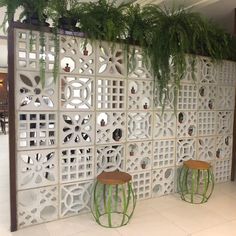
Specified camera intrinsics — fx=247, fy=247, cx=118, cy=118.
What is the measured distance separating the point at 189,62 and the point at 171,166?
4.38 ft

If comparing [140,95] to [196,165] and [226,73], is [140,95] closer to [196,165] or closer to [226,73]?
[196,165]

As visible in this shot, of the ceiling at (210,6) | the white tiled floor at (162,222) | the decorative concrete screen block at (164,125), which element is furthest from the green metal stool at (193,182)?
the ceiling at (210,6)

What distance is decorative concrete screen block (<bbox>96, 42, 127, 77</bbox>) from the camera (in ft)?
8.48

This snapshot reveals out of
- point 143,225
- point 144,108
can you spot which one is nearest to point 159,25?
point 144,108

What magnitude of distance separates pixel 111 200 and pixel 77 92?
118 cm

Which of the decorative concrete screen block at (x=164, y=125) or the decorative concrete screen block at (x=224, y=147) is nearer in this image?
the decorative concrete screen block at (x=164, y=125)

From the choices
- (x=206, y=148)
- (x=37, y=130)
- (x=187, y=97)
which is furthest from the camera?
(x=206, y=148)

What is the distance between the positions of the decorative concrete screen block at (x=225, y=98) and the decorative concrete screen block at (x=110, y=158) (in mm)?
1674

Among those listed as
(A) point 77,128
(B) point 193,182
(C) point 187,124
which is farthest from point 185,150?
(A) point 77,128

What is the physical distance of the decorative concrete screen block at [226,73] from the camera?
3.45 metres

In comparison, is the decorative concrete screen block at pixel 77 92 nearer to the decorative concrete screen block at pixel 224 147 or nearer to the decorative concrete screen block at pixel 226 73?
the decorative concrete screen block at pixel 226 73

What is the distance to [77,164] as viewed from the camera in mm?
2584

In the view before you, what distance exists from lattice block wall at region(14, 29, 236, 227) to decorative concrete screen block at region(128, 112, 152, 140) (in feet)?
0.04

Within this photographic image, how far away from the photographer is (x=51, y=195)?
2.48m
